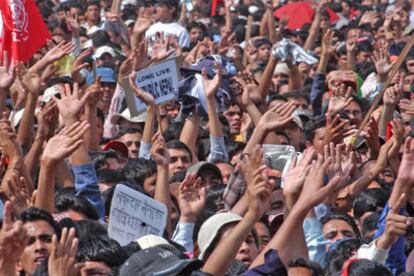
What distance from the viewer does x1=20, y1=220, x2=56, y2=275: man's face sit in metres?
6.94

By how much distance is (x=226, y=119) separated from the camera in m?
11.6

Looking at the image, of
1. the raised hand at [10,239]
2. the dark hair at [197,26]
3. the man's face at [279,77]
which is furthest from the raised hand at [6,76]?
the dark hair at [197,26]

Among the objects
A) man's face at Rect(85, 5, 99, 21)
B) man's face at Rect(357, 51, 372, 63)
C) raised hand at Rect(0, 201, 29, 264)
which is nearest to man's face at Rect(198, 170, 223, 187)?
raised hand at Rect(0, 201, 29, 264)

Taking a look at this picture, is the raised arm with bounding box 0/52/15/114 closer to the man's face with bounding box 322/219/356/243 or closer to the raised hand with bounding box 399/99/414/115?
the man's face with bounding box 322/219/356/243

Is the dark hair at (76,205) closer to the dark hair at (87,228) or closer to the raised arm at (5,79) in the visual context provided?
the dark hair at (87,228)

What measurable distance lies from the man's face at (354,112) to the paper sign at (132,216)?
164 inches

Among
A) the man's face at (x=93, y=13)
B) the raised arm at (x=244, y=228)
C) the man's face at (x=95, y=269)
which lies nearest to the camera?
the man's face at (x=95, y=269)

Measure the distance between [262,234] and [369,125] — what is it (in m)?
2.41

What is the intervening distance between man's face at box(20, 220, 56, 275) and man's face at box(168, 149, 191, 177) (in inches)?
109

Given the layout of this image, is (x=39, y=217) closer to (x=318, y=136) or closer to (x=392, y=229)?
(x=392, y=229)

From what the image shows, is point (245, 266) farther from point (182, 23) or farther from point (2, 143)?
point (182, 23)

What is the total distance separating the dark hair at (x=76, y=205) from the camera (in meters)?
7.77

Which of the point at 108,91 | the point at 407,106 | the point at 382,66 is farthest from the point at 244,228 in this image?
the point at 382,66

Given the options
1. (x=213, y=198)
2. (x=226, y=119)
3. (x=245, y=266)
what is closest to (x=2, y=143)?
(x=213, y=198)
